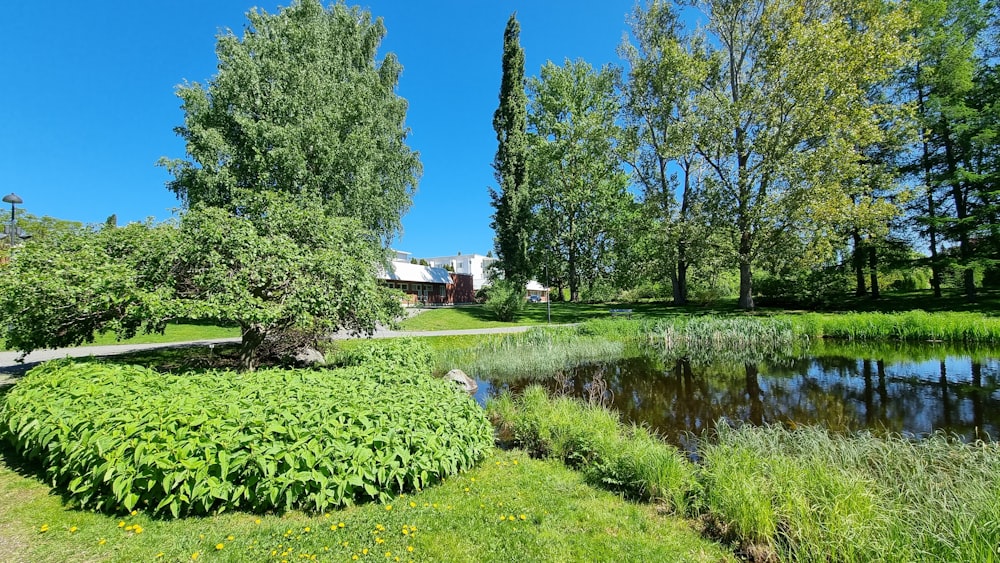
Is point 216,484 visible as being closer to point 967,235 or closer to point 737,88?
point 737,88

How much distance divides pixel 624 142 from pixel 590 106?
9.17 meters

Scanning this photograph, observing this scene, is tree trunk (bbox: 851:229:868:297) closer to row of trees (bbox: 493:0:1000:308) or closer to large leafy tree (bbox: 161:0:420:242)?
row of trees (bbox: 493:0:1000:308)

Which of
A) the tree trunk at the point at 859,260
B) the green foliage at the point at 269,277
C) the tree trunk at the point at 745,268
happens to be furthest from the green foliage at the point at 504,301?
the tree trunk at the point at 859,260

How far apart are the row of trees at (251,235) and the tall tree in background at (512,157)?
11.5m

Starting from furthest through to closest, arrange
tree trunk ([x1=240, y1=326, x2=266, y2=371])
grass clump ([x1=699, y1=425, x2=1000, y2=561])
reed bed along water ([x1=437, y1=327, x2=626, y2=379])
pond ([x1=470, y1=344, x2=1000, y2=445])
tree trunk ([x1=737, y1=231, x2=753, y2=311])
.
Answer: tree trunk ([x1=737, y1=231, x2=753, y2=311]) < reed bed along water ([x1=437, y1=327, x2=626, y2=379]) < tree trunk ([x1=240, y1=326, x2=266, y2=371]) < pond ([x1=470, y1=344, x2=1000, y2=445]) < grass clump ([x1=699, y1=425, x2=1000, y2=561])

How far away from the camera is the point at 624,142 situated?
77.1 ft

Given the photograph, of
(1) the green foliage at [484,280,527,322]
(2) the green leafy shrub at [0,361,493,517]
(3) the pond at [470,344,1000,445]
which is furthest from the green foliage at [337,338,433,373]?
(1) the green foliage at [484,280,527,322]

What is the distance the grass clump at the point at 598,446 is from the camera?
12.8ft

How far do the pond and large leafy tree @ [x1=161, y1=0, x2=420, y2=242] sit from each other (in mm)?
9138

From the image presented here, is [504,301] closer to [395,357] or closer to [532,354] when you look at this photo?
[532,354]

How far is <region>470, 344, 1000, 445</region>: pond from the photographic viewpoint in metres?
6.72

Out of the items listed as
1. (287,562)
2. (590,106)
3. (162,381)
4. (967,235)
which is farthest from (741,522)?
(590,106)

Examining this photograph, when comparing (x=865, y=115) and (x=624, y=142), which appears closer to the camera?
(x=865, y=115)

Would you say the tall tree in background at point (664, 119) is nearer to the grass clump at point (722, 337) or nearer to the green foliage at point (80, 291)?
the grass clump at point (722, 337)
